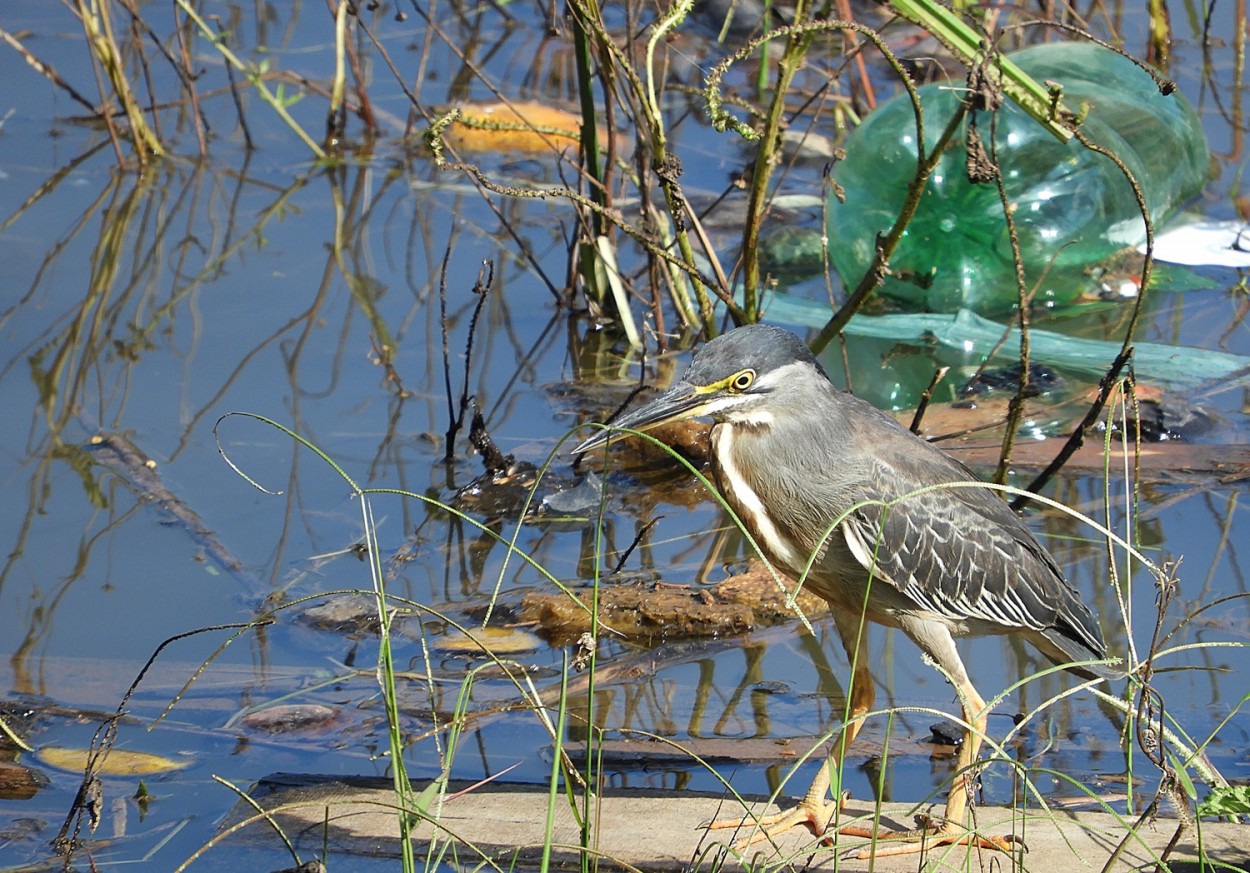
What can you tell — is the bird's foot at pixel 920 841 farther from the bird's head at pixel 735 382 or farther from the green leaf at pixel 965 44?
the green leaf at pixel 965 44

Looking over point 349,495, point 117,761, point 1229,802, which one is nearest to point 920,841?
point 1229,802

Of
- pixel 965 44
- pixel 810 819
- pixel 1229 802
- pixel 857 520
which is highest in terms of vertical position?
pixel 965 44

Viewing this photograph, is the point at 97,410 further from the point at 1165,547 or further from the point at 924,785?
the point at 1165,547

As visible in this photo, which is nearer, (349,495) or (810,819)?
(810,819)

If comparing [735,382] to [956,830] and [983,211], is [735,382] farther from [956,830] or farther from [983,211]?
[983,211]

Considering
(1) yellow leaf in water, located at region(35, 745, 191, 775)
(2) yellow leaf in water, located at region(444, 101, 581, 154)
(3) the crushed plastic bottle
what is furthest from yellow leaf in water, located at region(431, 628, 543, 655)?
(2) yellow leaf in water, located at region(444, 101, 581, 154)

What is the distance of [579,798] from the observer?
385 centimetres

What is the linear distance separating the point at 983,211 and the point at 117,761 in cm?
448

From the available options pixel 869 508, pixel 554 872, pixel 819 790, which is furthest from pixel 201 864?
pixel 869 508

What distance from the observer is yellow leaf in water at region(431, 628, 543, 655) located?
4.62 meters

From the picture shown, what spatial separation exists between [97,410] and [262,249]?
173 cm

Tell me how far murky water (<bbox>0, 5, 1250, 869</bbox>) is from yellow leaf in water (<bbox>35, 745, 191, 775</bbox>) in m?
0.04

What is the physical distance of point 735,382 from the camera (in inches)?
152

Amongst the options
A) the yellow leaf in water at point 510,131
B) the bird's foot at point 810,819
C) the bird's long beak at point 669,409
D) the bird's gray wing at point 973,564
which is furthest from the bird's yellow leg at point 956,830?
the yellow leaf in water at point 510,131
